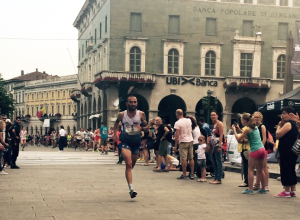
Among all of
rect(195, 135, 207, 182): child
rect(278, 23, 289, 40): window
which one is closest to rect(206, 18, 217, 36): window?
rect(278, 23, 289, 40): window

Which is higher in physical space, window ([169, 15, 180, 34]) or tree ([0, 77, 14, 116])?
window ([169, 15, 180, 34])

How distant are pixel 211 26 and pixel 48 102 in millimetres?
62334

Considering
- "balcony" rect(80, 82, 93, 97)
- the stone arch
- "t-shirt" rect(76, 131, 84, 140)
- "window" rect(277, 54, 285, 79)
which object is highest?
"window" rect(277, 54, 285, 79)

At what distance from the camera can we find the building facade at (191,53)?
47.8 m

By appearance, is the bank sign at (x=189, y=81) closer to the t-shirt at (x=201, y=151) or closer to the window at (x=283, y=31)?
the window at (x=283, y=31)

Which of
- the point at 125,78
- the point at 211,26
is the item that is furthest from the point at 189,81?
the point at 125,78

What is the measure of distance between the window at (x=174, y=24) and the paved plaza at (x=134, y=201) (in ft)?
115

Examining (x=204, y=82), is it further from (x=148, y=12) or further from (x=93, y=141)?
(x=93, y=141)

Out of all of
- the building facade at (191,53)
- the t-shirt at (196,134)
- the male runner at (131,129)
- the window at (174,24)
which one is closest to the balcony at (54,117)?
the building facade at (191,53)

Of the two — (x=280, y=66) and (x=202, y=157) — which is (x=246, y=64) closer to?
(x=280, y=66)

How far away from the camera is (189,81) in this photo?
49.0m

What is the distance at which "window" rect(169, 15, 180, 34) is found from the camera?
48.9 meters

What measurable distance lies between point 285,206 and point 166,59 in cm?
3922

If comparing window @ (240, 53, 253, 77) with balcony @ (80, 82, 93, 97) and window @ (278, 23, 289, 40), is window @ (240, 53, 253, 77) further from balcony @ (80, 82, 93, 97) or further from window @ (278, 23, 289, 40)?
balcony @ (80, 82, 93, 97)
